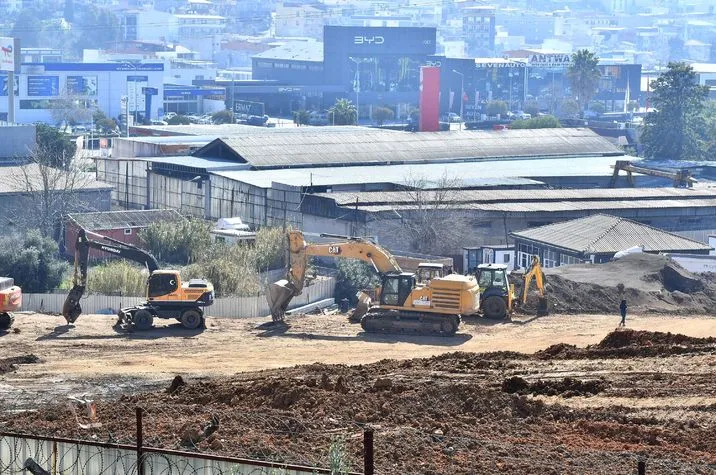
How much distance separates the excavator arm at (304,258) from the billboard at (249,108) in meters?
109

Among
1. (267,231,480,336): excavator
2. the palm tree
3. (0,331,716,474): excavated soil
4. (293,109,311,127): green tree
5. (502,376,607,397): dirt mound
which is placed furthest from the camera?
the palm tree

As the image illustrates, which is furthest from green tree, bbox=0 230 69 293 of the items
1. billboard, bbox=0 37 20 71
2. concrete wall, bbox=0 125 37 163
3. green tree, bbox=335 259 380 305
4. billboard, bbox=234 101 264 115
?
billboard, bbox=234 101 264 115

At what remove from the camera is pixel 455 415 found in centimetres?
2214

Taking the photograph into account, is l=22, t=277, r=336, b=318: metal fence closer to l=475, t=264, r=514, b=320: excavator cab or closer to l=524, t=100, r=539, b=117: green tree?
l=475, t=264, r=514, b=320: excavator cab

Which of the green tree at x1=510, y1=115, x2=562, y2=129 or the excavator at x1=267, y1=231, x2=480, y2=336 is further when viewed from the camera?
the green tree at x1=510, y1=115, x2=562, y2=129

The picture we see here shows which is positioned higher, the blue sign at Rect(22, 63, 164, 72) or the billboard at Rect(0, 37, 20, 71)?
the billboard at Rect(0, 37, 20, 71)

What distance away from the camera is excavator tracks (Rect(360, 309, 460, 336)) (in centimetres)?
3734

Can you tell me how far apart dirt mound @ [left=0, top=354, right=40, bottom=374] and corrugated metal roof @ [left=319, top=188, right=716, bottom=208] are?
28345 millimetres

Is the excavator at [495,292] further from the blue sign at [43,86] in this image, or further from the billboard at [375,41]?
the billboard at [375,41]

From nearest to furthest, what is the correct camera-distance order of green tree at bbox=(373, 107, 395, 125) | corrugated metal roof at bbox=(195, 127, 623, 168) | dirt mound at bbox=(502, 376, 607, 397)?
dirt mound at bbox=(502, 376, 607, 397)
corrugated metal roof at bbox=(195, 127, 623, 168)
green tree at bbox=(373, 107, 395, 125)

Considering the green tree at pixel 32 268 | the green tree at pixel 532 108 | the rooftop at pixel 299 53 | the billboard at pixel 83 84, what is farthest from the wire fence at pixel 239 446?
the rooftop at pixel 299 53

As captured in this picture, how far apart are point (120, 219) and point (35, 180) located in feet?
36.7

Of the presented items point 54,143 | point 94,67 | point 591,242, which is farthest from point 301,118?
point 591,242

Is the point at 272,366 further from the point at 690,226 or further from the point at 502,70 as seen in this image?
the point at 502,70
